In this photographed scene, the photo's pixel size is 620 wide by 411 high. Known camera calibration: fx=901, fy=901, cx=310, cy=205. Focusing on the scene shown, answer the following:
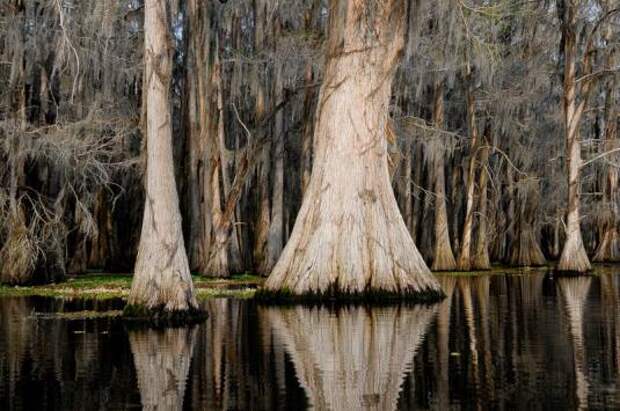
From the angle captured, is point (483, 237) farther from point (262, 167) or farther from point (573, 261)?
point (262, 167)

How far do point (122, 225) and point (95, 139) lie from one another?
555 inches

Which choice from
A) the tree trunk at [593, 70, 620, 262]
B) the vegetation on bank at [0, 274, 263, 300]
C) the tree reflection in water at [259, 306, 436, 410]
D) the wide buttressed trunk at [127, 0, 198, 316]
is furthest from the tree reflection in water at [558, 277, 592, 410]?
the tree trunk at [593, 70, 620, 262]

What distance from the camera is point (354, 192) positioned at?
14516 millimetres

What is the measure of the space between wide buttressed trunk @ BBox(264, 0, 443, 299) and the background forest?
3.61ft

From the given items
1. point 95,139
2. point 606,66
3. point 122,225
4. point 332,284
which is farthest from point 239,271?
point 606,66

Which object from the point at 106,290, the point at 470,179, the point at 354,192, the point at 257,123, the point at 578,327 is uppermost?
the point at 257,123

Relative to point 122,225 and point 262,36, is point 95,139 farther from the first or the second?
point 122,225

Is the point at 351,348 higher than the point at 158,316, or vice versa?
the point at 158,316

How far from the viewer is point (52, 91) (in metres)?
23.1

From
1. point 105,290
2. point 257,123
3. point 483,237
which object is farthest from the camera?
point 483,237

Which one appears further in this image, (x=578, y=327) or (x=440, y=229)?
(x=440, y=229)

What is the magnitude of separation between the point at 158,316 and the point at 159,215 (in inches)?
52.5

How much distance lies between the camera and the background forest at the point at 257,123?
21.1m

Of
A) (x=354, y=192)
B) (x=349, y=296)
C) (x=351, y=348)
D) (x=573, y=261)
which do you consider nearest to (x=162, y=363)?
(x=351, y=348)
